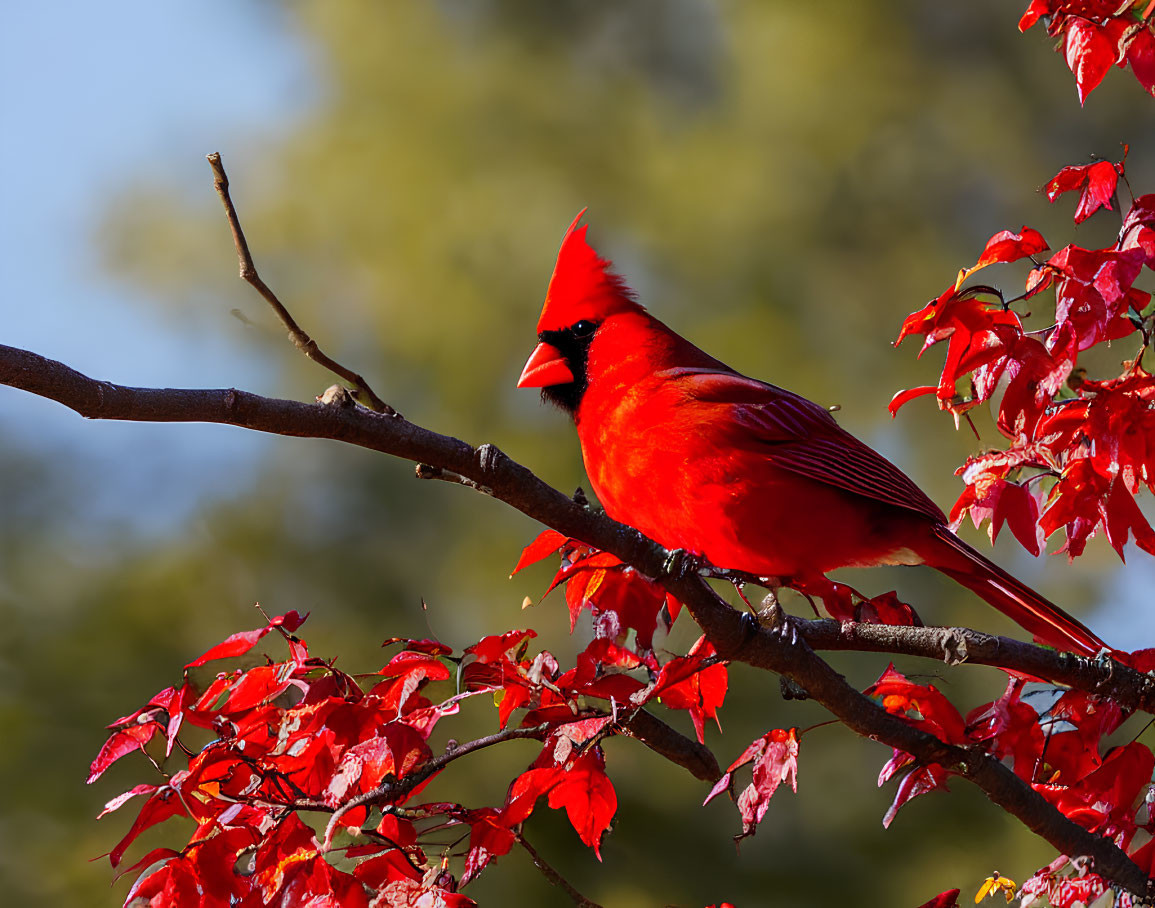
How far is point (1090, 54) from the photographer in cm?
114

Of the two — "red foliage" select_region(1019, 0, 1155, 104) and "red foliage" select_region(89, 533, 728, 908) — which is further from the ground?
"red foliage" select_region(1019, 0, 1155, 104)

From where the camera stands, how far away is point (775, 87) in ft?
11.4

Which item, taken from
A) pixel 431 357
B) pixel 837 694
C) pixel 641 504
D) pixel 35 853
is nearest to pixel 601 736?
pixel 837 694

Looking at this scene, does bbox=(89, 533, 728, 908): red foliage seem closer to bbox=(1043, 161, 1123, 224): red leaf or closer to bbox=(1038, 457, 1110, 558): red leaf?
bbox=(1038, 457, 1110, 558): red leaf

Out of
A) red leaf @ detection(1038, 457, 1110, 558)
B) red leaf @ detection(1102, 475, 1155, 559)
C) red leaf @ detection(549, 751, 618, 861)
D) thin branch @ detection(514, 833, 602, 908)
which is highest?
red leaf @ detection(1038, 457, 1110, 558)

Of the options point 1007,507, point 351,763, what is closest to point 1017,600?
point 1007,507

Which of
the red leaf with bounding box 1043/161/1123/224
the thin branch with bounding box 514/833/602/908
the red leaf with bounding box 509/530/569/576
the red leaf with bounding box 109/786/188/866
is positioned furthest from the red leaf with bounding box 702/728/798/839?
the red leaf with bounding box 1043/161/1123/224

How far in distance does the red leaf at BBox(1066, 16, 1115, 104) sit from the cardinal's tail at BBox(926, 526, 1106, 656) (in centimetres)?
50

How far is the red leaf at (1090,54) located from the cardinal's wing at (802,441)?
44 centimetres

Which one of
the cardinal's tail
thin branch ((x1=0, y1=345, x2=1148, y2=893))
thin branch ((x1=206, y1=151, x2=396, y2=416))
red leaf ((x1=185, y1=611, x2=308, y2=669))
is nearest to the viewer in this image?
thin branch ((x1=0, y1=345, x2=1148, y2=893))

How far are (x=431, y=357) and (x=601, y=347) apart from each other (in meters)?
1.51

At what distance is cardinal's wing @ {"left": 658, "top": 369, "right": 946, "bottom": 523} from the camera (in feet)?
4.23

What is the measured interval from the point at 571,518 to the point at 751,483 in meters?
0.49

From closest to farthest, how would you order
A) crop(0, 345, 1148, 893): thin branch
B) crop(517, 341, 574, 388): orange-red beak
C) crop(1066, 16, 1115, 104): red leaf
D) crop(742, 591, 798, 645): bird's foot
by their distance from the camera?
crop(0, 345, 1148, 893): thin branch
crop(742, 591, 798, 645): bird's foot
crop(1066, 16, 1115, 104): red leaf
crop(517, 341, 574, 388): orange-red beak
